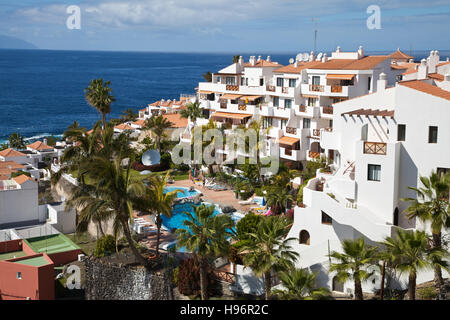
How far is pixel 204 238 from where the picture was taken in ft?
79.8

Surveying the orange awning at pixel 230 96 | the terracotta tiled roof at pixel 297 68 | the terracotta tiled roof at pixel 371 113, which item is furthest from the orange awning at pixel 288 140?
the terracotta tiled roof at pixel 371 113

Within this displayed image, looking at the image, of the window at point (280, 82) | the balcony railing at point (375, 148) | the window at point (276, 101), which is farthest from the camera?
the window at point (280, 82)

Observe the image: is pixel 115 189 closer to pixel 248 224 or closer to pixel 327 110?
pixel 248 224

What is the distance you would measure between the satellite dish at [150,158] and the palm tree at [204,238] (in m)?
27.3

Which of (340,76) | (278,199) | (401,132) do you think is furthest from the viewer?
(340,76)

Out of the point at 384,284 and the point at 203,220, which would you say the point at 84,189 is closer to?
the point at 203,220

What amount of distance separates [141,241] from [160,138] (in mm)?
25312

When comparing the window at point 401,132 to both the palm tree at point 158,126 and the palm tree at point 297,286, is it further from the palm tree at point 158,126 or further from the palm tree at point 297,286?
the palm tree at point 158,126

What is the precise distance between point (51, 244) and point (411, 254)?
23.6 m

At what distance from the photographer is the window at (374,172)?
88.3 feet

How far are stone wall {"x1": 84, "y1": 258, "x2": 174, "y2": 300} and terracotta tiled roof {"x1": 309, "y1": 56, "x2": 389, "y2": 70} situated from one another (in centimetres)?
2514

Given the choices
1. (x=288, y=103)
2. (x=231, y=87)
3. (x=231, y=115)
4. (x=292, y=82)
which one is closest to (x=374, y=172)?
(x=288, y=103)

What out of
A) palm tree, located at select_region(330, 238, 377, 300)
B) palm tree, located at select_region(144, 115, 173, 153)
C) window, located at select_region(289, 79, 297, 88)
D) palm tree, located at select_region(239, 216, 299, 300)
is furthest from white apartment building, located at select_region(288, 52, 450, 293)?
palm tree, located at select_region(144, 115, 173, 153)
